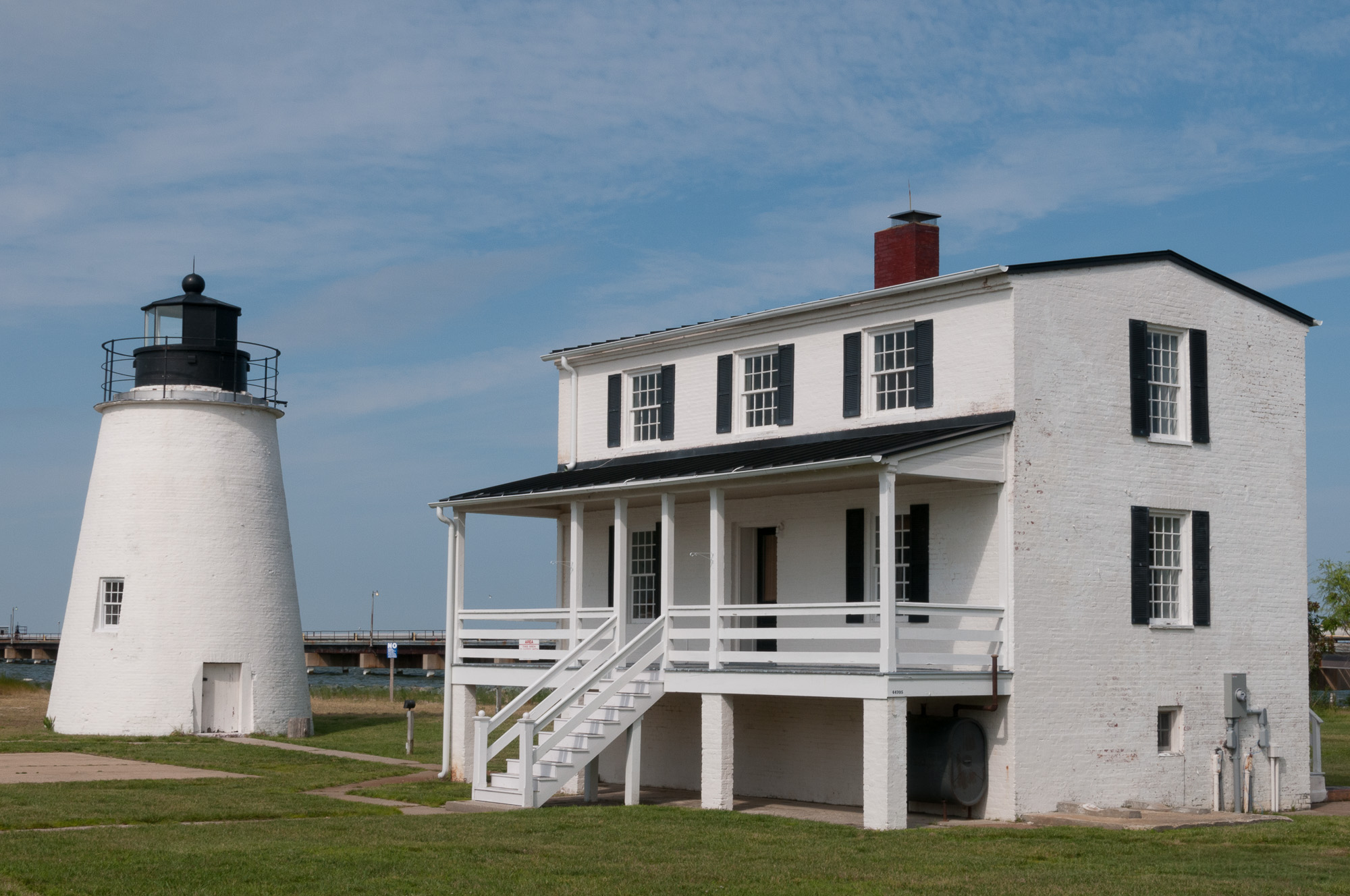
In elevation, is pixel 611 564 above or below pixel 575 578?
above

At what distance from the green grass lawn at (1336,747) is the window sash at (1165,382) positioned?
574 centimetres

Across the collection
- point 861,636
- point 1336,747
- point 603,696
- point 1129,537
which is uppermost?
point 1129,537

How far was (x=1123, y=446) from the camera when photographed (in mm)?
19766

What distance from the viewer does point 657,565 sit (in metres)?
23.8

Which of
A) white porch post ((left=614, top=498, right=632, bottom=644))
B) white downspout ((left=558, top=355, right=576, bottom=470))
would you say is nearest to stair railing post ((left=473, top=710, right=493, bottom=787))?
white porch post ((left=614, top=498, right=632, bottom=644))

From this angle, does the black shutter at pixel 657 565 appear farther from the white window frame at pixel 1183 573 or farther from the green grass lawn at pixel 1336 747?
the green grass lawn at pixel 1336 747

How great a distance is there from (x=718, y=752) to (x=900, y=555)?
3.60 meters

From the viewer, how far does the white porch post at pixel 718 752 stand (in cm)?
1881

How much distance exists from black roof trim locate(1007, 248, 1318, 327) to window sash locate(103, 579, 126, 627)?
2123cm

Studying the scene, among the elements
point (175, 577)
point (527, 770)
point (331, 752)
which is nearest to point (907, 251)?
point (527, 770)

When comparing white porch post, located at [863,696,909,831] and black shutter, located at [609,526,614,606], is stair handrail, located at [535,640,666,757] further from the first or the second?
white porch post, located at [863,696,909,831]

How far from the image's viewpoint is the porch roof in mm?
18141

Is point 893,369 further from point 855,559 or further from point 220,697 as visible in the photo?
point 220,697

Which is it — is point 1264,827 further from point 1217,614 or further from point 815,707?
point 815,707
